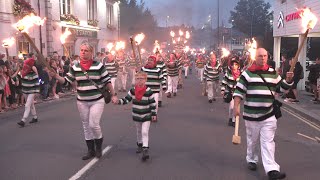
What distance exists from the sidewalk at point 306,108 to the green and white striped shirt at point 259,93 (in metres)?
5.48

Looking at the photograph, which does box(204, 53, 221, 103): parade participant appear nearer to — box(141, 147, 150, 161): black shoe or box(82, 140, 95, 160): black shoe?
box(141, 147, 150, 161): black shoe

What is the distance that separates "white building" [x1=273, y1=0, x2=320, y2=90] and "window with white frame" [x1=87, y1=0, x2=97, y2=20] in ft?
52.4

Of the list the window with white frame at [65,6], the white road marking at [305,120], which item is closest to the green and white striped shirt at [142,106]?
the white road marking at [305,120]

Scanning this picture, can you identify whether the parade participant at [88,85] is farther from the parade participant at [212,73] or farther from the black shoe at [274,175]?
the parade participant at [212,73]

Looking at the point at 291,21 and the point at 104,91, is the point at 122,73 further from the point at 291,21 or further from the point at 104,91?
the point at 104,91

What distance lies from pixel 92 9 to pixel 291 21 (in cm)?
1891

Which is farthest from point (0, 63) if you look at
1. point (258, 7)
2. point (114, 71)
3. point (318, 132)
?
point (258, 7)

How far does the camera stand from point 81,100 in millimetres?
7012

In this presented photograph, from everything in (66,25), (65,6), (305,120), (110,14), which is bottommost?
(305,120)

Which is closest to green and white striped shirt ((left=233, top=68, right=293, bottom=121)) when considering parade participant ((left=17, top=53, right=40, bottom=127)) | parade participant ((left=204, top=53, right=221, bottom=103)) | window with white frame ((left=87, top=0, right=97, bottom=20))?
parade participant ((left=17, top=53, right=40, bottom=127))

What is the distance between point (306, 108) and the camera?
13.1m

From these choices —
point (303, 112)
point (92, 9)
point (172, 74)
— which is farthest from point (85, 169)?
point (92, 9)

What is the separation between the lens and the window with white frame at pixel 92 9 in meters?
33.0

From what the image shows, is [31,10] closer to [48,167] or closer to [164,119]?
[164,119]
